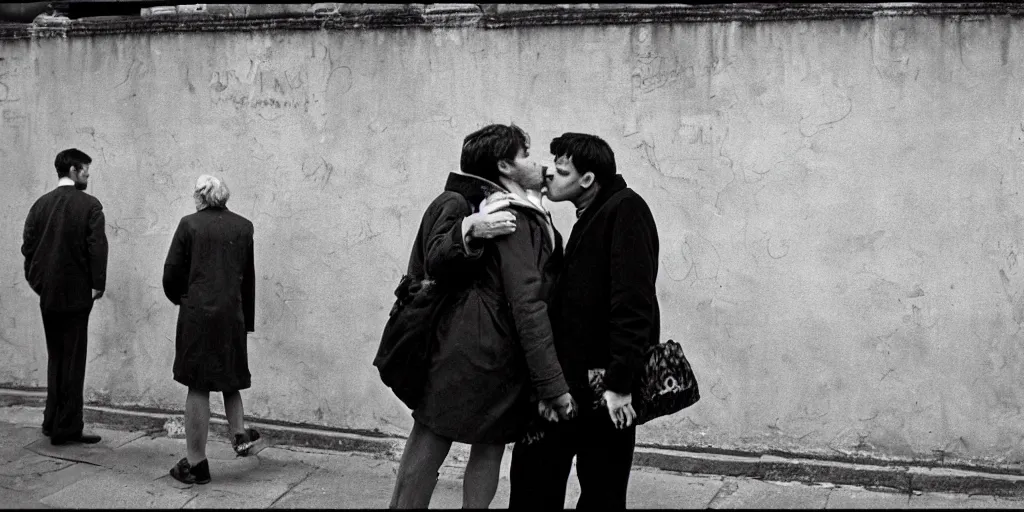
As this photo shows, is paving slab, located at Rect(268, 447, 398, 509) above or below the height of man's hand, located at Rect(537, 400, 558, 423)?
below

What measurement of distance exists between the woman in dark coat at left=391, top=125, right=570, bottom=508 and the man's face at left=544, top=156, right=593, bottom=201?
8 cm

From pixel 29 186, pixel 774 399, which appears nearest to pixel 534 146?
pixel 774 399

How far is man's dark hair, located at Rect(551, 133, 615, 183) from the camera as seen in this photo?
424 cm

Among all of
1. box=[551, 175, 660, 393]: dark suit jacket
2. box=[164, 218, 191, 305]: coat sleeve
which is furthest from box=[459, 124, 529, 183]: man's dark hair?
box=[164, 218, 191, 305]: coat sleeve

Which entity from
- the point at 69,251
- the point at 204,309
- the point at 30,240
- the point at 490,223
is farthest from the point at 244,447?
the point at 490,223

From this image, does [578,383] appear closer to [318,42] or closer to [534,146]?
[534,146]

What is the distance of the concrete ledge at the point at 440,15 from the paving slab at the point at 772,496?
8.30ft

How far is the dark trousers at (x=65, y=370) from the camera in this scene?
22.5 feet

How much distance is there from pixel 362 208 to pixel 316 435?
1460mm

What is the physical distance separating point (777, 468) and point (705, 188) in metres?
1.59

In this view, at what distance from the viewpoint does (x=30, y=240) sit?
7.06 m

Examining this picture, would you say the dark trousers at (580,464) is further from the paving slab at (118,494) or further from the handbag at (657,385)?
the paving slab at (118,494)

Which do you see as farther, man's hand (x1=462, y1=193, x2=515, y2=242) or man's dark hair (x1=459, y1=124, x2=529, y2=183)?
man's dark hair (x1=459, y1=124, x2=529, y2=183)

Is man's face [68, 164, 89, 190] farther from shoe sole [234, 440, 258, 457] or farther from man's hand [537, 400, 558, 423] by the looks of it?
man's hand [537, 400, 558, 423]
